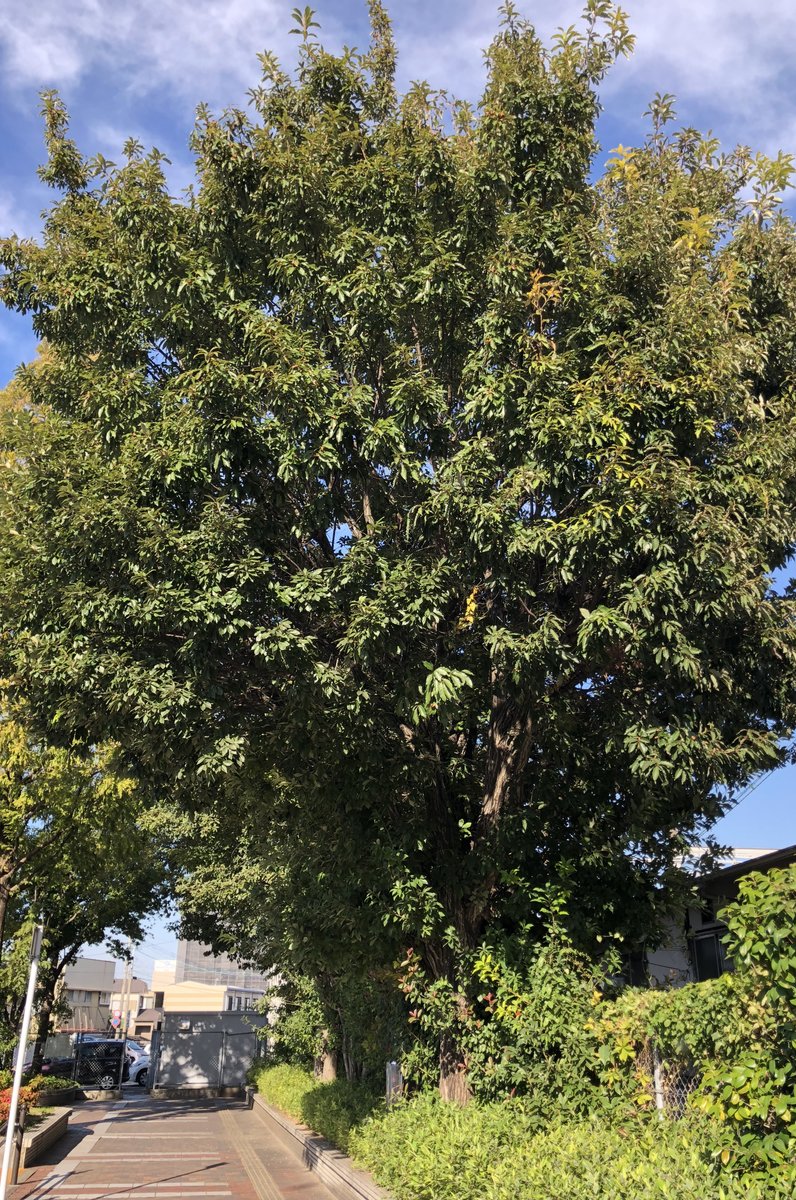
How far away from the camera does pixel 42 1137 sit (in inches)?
583

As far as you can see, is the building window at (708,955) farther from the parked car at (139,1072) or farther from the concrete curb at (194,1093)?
the parked car at (139,1072)

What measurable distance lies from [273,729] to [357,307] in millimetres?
4316

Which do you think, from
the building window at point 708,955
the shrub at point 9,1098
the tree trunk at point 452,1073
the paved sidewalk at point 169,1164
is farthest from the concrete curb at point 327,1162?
the building window at point 708,955

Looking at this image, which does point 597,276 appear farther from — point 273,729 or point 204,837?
point 204,837

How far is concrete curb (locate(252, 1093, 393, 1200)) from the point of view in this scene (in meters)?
9.98

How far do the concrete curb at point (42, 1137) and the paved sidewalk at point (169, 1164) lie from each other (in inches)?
7.8

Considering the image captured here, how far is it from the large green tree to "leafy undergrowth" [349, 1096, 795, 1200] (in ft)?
3.98

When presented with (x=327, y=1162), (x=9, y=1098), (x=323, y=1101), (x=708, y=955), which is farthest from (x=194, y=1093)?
(x=708, y=955)

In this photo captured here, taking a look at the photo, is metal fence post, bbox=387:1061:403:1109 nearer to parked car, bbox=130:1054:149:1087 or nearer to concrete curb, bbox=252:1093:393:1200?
concrete curb, bbox=252:1093:393:1200

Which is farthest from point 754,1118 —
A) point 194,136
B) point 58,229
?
point 58,229

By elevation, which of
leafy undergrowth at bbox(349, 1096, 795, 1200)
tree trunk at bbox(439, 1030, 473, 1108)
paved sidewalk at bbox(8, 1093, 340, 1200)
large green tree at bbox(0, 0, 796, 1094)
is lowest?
paved sidewalk at bbox(8, 1093, 340, 1200)

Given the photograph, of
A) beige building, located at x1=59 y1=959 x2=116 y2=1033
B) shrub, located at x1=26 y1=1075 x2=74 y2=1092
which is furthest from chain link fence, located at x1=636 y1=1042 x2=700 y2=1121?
beige building, located at x1=59 y1=959 x2=116 y2=1033

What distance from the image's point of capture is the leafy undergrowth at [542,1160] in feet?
18.2

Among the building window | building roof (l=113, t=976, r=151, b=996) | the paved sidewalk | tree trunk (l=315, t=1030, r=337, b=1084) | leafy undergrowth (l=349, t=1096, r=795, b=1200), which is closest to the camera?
leafy undergrowth (l=349, t=1096, r=795, b=1200)
